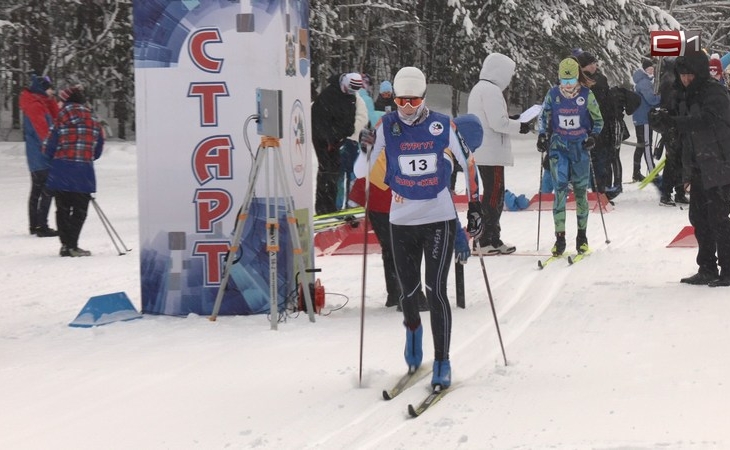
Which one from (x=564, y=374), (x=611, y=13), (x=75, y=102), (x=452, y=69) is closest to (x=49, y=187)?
(x=75, y=102)

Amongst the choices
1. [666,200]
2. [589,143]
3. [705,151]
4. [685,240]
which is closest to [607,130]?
[666,200]

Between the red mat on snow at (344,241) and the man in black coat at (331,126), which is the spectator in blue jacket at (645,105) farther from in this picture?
the red mat on snow at (344,241)

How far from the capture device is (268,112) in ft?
28.7

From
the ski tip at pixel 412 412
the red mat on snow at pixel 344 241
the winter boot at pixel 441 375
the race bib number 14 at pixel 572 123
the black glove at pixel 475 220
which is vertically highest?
the race bib number 14 at pixel 572 123

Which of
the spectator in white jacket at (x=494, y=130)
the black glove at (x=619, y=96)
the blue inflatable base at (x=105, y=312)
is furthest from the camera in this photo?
the black glove at (x=619, y=96)

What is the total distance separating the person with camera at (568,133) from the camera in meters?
12.2

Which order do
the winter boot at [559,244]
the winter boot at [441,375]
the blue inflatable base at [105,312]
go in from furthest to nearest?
1. the winter boot at [559,244]
2. the blue inflatable base at [105,312]
3. the winter boot at [441,375]

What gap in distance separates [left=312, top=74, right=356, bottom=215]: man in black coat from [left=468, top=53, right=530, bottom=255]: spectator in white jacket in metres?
2.61

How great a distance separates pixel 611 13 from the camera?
33.1m

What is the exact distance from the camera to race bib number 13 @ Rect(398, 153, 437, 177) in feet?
22.3

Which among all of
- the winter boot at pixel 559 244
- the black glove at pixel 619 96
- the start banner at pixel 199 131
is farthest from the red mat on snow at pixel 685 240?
the start banner at pixel 199 131

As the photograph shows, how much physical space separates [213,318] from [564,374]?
323 centimetres

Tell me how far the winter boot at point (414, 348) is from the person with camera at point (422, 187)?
26 centimetres

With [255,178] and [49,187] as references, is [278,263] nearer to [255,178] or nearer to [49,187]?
[255,178]
